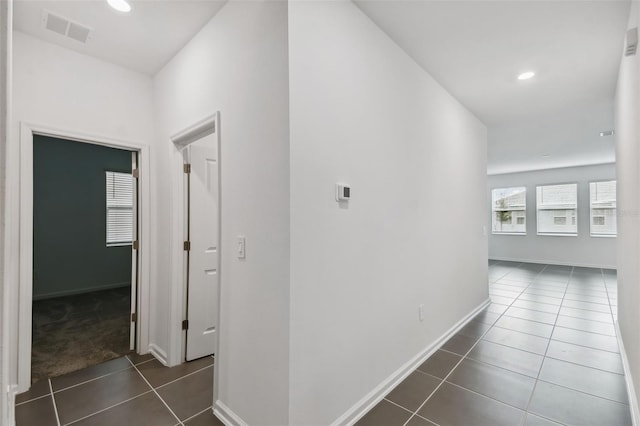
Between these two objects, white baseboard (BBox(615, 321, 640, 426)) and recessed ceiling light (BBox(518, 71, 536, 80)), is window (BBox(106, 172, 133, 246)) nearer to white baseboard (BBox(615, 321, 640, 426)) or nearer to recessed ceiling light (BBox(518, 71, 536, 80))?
recessed ceiling light (BBox(518, 71, 536, 80))

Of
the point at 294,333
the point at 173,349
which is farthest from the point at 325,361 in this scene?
the point at 173,349

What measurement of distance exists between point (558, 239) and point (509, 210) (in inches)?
58.0

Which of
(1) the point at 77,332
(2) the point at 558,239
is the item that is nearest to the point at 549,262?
(2) the point at 558,239

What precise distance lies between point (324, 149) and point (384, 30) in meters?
1.26

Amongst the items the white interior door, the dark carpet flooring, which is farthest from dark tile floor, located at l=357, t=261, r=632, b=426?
the dark carpet flooring

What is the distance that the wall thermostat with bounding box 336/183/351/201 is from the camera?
183 cm

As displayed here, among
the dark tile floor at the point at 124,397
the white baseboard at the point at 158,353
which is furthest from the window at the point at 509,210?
the white baseboard at the point at 158,353

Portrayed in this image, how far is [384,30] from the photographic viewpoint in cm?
227

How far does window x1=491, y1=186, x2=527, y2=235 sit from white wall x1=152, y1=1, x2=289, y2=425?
31.3 feet

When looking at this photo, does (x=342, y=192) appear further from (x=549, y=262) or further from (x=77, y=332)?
(x=549, y=262)

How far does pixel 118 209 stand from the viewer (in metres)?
5.76

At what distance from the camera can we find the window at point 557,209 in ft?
25.9

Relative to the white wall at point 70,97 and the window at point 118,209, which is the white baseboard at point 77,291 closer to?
the window at point 118,209

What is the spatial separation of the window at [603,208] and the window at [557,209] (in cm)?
34
